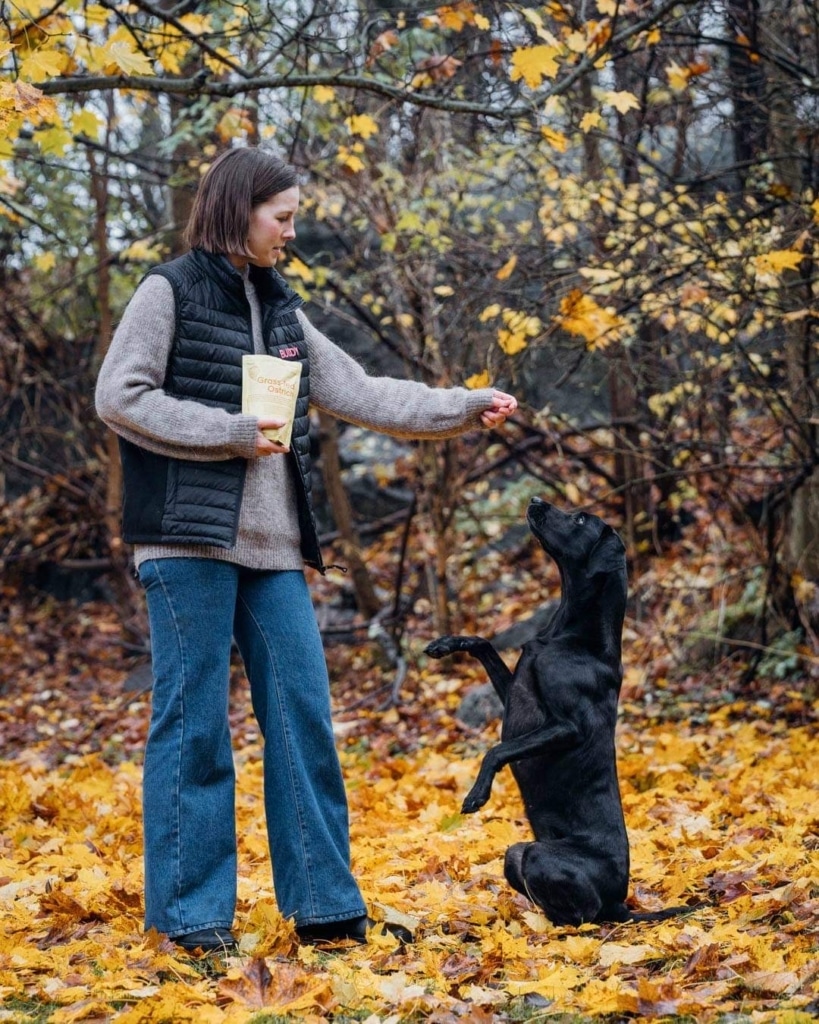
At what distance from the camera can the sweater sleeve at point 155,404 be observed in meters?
3.05

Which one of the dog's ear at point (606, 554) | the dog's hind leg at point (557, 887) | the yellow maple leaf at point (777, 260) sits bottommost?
the dog's hind leg at point (557, 887)

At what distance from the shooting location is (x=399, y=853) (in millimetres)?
4344

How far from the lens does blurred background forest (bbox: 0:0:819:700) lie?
543 centimetres

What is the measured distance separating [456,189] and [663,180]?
4.72ft

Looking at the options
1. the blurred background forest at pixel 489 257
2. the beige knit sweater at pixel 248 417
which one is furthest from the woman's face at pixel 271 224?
the blurred background forest at pixel 489 257

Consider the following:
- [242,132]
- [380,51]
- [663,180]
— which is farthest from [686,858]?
[663,180]

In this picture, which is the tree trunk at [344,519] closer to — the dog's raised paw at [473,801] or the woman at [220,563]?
the woman at [220,563]

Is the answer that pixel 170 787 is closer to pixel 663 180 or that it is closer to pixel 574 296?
pixel 574 296

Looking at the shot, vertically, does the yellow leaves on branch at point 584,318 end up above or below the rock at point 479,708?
above

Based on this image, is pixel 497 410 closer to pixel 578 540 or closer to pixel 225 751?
pixel 578 540

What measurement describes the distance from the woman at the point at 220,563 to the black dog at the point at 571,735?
50 centimetres

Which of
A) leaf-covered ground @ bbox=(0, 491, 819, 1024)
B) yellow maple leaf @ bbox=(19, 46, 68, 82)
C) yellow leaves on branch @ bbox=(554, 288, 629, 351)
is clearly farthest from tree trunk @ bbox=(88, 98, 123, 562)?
yellow maple leaf @ bbox=(19, 46, 68, 82)

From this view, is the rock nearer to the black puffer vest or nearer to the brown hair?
the black puffer vest

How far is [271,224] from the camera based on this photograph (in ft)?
10.8
